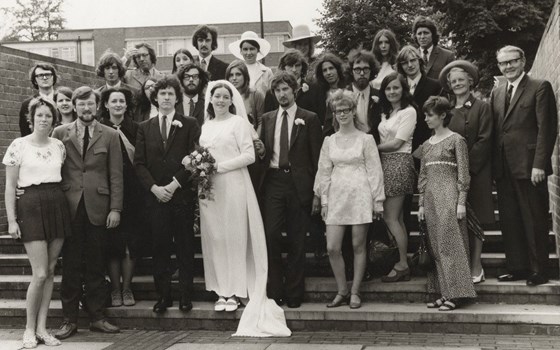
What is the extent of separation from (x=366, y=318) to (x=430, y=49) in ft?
11.8

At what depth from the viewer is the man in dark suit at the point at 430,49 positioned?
27.8ft

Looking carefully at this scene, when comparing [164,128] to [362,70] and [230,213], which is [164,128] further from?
[362,70]

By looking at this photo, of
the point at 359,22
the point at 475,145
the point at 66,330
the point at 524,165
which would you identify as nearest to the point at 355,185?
the point at 475,145

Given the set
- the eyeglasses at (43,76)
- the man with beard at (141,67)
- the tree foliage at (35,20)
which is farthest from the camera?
the tree foliage at (35,20)

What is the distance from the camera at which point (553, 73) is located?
25.4 ft

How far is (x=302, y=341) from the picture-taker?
658 centimetres

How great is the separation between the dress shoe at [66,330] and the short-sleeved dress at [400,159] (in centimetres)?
348

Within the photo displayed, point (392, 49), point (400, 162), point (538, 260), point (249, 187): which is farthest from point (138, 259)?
point (538, 260)

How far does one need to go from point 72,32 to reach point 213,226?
5711 cm

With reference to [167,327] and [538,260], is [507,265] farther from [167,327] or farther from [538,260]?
[167,327]

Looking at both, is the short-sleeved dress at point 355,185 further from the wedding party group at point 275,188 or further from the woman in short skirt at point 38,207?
the woman in short skirt at point 38,207

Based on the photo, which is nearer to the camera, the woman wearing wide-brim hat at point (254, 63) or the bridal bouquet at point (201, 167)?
the bridal bouquet at point (201, 167)

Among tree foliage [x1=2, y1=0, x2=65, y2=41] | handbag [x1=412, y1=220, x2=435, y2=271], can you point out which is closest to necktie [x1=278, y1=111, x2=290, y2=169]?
Result: handbag [x1=412, y1=220, x2=435, y2=271]


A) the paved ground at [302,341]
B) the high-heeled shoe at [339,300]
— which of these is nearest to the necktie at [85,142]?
the paved ground at [302,341]
